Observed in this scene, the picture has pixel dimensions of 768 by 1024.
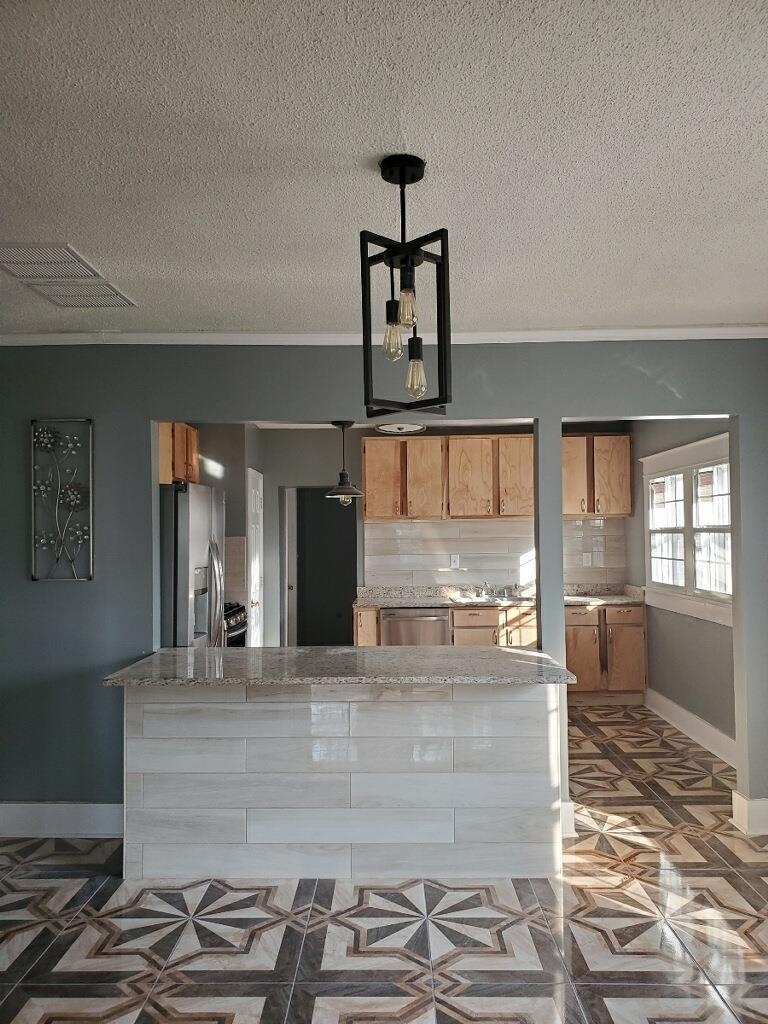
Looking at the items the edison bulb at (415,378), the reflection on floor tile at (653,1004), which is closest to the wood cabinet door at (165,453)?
the edison bulb at (415,378)

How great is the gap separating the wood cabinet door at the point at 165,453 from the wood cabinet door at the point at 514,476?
314cm

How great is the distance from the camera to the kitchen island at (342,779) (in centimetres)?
336

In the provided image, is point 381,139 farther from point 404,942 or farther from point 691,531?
point 691,531

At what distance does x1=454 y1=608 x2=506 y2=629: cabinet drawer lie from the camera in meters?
6.57

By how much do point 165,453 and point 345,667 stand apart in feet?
6.64

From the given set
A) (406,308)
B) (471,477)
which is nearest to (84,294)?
(406,308)

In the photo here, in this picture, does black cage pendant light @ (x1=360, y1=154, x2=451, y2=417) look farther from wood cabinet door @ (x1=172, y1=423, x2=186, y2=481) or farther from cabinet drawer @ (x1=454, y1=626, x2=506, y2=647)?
cabinet drawer @ (x1=454, y1=626, x2=506, y2=647)

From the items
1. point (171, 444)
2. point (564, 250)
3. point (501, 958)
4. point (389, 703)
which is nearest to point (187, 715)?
point (389, 703)

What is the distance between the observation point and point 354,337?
13.2 feet

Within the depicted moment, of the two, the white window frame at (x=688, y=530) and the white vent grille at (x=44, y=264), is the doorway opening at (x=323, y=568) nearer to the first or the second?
the white window frame at (x=688, y=530)

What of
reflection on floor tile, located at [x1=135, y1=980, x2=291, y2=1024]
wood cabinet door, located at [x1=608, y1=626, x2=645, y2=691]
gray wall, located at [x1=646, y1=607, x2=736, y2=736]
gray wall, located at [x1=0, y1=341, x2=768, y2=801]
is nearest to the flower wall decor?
gray wall, located at [x1=0, y1=341, x2=768, y2=801]

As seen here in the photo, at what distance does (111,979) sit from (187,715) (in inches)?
40.5

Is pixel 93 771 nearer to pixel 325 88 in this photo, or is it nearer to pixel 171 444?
pixel 171 444

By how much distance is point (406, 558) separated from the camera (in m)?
7.30
